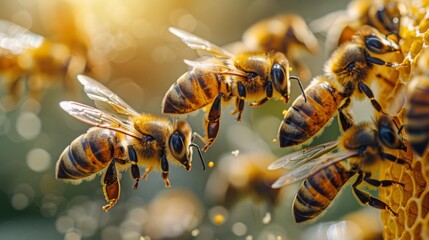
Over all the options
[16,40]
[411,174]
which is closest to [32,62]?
[16,40]

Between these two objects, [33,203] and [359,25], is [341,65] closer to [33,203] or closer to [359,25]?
[359,25]

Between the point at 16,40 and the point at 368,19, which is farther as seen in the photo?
the point at 16,40

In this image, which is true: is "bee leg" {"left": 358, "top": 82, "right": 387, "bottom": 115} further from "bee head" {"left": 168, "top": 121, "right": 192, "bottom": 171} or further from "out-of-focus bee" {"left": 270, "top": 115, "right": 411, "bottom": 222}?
"bee head" {"left": 168, "top": 121, "right": 192, "bottom": 171}

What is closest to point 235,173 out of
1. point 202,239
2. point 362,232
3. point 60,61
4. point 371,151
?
point 202,239

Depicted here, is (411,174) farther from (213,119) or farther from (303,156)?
(213,119)

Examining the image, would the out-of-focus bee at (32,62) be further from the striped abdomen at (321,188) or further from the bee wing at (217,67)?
the striped abdomen at (321,188)

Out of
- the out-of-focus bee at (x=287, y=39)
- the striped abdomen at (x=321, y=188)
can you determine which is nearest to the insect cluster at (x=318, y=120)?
the striped abdomen at (x=321, y=188)

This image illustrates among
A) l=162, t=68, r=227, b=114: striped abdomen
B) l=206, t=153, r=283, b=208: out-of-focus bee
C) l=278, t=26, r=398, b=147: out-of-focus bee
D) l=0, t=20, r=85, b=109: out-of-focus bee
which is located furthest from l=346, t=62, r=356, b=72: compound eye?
l=0, t=20, r=85, b=109: out-of-focus bee

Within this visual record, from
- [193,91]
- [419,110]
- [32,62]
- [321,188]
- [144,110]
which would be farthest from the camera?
[144,110]
